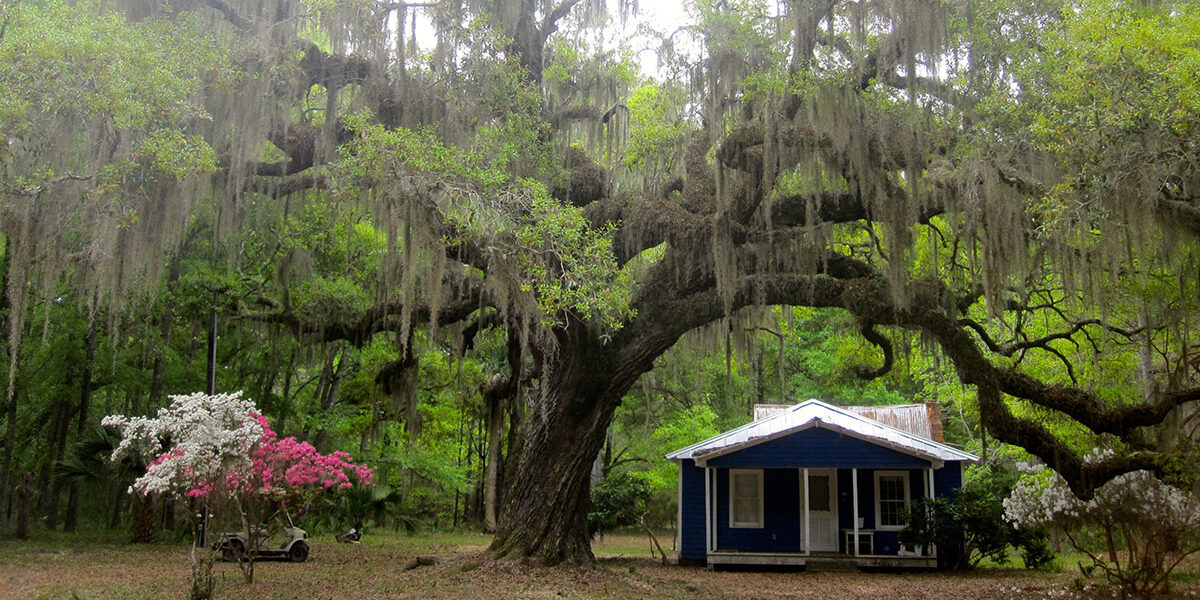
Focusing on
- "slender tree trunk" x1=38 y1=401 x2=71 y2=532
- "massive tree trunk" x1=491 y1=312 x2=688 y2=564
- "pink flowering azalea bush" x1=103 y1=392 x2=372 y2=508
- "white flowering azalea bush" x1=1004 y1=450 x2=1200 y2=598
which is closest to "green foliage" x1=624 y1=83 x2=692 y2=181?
"massive tree trunk" x1=491 y1=312 x2=688 y2=564

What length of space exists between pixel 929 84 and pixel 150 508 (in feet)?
49.0

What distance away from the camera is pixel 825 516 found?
15602mm

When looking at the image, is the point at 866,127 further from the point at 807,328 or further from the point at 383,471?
the point at 807,328

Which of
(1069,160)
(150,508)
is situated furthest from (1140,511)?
(150,508)

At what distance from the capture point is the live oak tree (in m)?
8.91

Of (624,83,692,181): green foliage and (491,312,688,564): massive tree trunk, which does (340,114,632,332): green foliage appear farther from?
(624,83,692,181): green foliage

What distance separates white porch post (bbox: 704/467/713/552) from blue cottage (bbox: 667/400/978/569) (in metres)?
0.02

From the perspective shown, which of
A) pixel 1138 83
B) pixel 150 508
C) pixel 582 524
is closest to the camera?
pixel 1138 83

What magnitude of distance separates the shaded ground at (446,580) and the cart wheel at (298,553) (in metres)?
0.28

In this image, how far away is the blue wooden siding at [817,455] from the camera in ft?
47.1

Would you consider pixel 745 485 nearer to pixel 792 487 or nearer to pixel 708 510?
pixel 792 487

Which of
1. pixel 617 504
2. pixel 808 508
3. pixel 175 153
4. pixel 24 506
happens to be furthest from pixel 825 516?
pixel 24 506

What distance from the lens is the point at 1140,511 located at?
27.7 ft

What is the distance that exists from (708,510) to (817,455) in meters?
2.14
